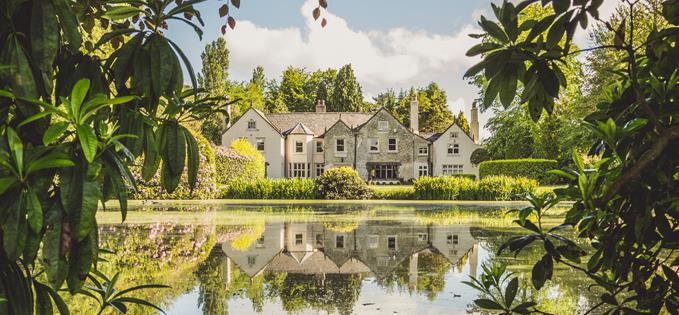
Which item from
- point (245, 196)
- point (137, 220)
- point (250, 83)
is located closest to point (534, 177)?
Result: point (245, 196)

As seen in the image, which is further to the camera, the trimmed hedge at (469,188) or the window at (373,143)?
the window at (373,143)

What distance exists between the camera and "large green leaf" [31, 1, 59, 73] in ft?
3.99

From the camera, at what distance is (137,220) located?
12086mm

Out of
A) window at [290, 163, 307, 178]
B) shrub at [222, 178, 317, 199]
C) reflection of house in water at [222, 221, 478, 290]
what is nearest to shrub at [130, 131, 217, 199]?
shrub at [222, 178, 317, 199]

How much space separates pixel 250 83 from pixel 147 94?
66607mm

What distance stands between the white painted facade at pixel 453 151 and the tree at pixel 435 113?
1622cm

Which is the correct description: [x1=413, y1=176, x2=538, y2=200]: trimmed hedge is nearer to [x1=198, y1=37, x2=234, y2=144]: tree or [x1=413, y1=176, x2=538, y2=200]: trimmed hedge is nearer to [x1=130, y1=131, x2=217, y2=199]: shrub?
[x1=130, y1=131, x2=217, y2=199]: shrub

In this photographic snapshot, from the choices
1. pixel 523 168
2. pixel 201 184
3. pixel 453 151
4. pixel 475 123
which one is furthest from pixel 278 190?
pixel 475 123

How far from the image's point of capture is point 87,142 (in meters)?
1.02

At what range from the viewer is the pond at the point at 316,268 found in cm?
416

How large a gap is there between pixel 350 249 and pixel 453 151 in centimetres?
3579

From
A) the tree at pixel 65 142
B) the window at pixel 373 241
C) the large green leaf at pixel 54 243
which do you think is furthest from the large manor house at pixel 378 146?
the large green leaf at pixel 54 243

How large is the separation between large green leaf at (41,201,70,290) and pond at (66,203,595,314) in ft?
9.69

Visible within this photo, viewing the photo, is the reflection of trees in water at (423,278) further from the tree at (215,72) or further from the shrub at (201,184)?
the tree at (215,72)
